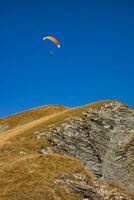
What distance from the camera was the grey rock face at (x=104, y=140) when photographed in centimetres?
5784

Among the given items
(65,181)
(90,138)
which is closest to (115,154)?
(90,138)

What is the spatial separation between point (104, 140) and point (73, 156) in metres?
10.0

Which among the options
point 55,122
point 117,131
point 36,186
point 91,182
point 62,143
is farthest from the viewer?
point 117,131

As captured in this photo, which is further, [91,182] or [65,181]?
[91,182]

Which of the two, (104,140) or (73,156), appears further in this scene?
(104,140)

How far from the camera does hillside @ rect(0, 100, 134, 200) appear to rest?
117 feet

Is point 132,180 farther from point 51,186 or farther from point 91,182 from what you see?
point 51,186

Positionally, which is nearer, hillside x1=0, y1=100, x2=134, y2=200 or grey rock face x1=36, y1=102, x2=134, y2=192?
hillside x1=0, y1=100, x2=134, y2=200

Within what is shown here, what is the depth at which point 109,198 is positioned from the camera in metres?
41.3

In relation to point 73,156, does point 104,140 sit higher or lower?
higher

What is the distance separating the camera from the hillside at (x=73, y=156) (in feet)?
117

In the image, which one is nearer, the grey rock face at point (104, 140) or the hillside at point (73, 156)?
the hillside at point (73, 156)

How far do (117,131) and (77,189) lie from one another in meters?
30.6

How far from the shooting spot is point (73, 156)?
183 feet
